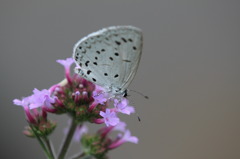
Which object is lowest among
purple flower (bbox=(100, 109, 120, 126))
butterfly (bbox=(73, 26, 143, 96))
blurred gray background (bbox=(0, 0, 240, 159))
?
blurred gray background (bbox=(0, 0, 240, 159))

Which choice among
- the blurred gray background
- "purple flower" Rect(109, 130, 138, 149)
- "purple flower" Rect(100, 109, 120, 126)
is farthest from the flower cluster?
the blurred gray background

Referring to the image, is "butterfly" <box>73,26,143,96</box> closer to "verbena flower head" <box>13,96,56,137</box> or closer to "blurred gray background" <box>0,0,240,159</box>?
"verbena flower head" <box>13,96,56,137</box>

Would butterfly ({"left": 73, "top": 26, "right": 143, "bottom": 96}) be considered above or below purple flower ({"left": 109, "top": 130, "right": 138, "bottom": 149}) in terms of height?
above

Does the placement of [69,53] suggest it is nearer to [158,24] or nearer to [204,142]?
[158,24]

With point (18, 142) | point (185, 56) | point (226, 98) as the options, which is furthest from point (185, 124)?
point (18, 142)

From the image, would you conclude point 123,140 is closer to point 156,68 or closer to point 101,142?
point 101,142
